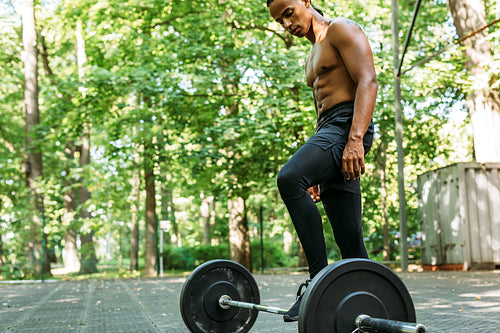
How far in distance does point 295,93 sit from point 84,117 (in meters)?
5.36

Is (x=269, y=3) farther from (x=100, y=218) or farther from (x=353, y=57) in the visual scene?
(x=100, y=218)

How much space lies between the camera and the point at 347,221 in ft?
8.79

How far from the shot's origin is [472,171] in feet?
38.4

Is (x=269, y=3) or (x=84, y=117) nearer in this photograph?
(x=269, y=3)

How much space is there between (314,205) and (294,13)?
3.20 ft

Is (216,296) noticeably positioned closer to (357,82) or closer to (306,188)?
(306,188)

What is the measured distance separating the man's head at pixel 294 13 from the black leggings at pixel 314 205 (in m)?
0.64

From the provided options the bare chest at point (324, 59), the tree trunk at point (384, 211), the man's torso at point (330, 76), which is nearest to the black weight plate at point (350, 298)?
the man's torso at point (330, 76)

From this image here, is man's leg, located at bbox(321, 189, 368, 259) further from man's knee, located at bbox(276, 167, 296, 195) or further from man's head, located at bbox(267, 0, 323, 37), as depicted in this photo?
man's head, located at bbox(267, 0, 323, 37)

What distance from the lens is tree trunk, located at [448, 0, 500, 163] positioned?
1262 centimetres

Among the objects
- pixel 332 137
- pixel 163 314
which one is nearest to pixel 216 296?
pixel 332 137

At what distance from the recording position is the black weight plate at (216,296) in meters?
3.48

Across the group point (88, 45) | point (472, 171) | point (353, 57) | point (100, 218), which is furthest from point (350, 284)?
point (100, 218)

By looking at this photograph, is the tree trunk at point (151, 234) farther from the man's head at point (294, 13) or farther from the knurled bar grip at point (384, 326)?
the knurled bar grip at point (384, 326)
